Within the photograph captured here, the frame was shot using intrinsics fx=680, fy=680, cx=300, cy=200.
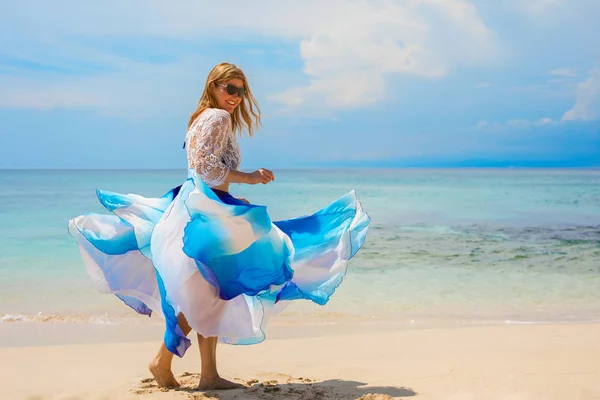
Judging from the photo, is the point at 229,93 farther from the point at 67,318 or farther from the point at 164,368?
the point at 67,318

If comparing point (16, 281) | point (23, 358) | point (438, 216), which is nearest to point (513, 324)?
point (23, 358)

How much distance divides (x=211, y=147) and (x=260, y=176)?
0.30 meters

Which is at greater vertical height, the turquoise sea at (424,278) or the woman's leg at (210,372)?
the woman's leg at (210,372)

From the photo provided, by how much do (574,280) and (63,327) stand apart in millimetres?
6253

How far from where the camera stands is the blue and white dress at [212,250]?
332cm

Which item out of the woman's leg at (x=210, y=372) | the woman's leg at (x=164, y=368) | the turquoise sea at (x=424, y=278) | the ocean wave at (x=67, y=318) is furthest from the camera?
the turquoise sea at (x=424, y=278)

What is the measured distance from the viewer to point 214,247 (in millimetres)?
3275

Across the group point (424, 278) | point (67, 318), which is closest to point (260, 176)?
point (67, 318)

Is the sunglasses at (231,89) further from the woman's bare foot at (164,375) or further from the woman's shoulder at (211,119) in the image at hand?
the woman's bare foot at (164,375)

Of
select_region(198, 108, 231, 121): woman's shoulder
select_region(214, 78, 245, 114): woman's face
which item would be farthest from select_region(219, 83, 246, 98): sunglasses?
select_region(198, 108, 231, 121): woman's shoulder

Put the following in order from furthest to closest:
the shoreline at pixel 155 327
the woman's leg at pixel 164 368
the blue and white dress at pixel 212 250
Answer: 1. the shoreline at pixel 155 327
2. the woman's leg at pixel 164 368
3. the blue and white dress at pixel 212 250

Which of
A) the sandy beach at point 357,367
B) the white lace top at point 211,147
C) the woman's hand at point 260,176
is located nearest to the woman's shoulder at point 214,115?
the white lace top at point 211,147

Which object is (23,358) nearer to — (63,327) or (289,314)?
(63,327)

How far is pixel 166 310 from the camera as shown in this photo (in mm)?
3412
